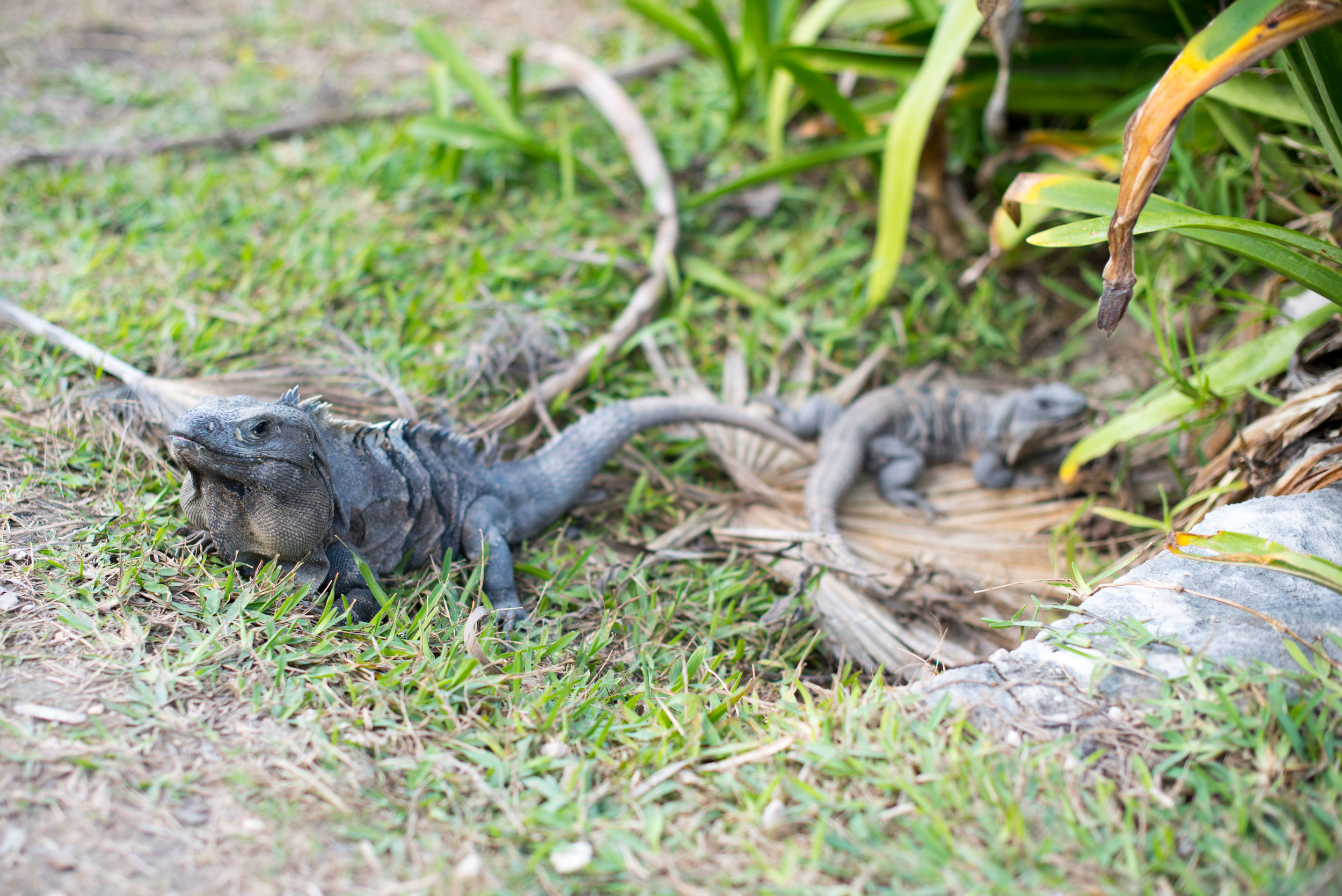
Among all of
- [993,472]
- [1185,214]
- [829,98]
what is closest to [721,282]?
[829,98]

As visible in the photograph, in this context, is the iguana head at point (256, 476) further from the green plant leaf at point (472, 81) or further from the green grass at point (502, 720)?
the green plant leaf at point (472, 81)

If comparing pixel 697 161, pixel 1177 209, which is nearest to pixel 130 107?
pixel 697 161

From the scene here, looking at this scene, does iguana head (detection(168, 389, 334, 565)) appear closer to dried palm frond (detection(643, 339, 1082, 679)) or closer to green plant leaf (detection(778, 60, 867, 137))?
dried palm frond (detection(643, 339, 1082, 679))

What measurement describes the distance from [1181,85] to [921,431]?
7.19 feet

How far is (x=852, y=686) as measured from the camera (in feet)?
8.19

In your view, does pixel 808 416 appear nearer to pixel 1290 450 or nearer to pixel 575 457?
pixel 575 457

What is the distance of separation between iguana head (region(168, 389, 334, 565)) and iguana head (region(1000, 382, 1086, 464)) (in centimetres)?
314

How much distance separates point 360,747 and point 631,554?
1.43 metres

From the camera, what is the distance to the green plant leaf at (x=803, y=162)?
14.2ft

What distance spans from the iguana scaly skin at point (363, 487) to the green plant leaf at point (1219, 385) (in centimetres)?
184

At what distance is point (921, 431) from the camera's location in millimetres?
4211

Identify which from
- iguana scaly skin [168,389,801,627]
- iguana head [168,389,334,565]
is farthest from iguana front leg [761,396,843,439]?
iguana head [168,389,334,565]

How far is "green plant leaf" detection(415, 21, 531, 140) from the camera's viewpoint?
461 centimetres

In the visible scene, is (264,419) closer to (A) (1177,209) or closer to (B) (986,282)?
(A) (1177,209)
